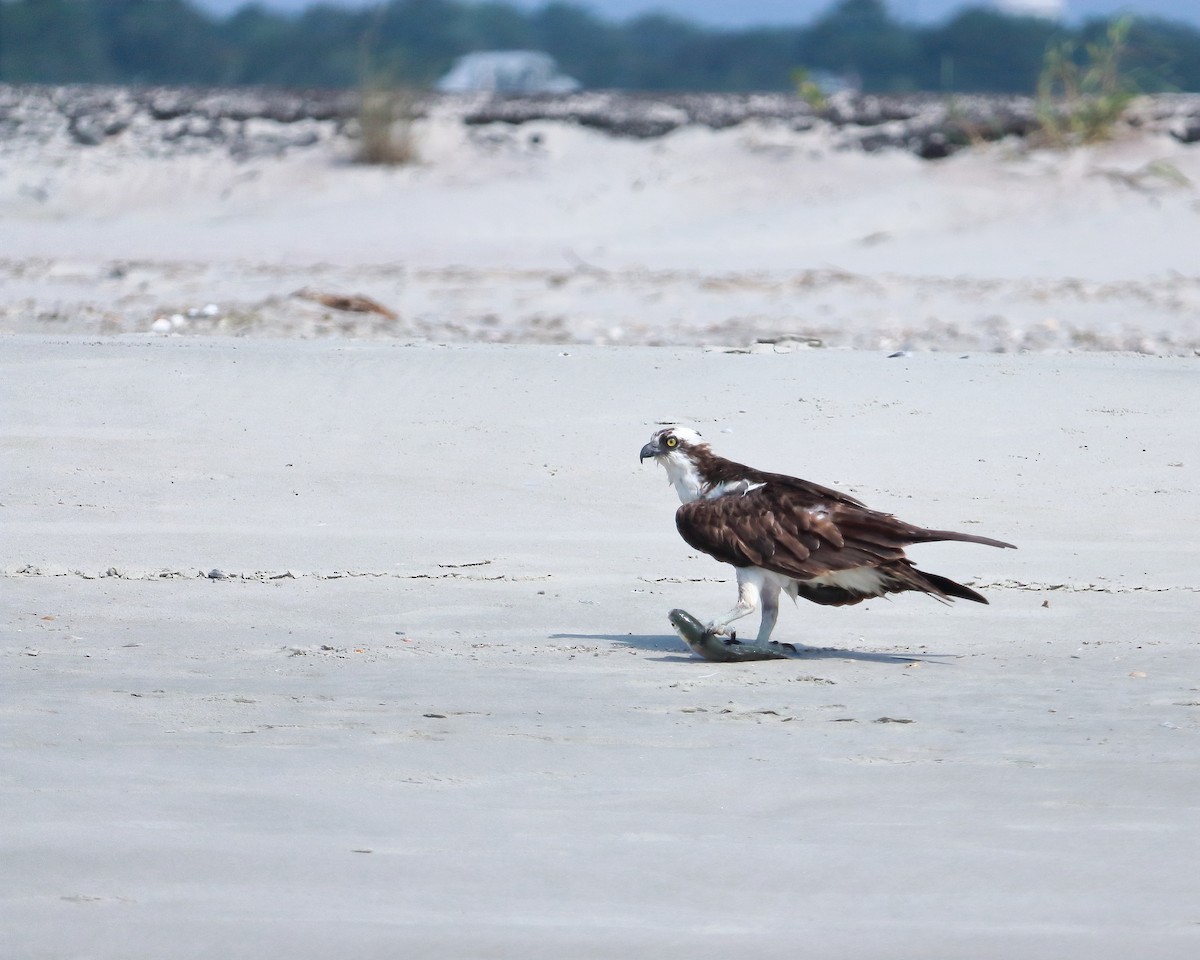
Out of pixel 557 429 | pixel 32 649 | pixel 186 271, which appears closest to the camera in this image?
pixel 32 649

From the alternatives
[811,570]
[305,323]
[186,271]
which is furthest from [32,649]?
[186,271]

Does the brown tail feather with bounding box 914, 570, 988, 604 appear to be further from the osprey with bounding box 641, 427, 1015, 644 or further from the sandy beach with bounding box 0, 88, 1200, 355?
the sandy beach with bounding box 0, 88, 1200, 355

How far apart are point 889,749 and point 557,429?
501 centimetres

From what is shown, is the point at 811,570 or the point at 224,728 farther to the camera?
the point at 811,570

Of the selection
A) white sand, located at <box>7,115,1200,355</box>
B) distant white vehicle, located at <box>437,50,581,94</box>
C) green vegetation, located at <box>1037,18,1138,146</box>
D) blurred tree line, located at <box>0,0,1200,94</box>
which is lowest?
white sand, located at <box>7,115,1200,355</box>

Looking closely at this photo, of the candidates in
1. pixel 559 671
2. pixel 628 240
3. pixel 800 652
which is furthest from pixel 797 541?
pixel 628 240

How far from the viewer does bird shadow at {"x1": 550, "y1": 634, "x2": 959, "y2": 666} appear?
6301 mm

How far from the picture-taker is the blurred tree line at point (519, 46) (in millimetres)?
44188

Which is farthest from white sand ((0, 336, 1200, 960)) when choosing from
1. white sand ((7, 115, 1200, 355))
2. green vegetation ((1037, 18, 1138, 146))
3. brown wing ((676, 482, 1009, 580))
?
green vegetation ((1037, 18, 1138, 146))

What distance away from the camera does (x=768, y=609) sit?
6.59 meters

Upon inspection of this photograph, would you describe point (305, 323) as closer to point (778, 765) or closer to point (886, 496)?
point (886, 496)

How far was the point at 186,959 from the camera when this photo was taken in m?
3.42

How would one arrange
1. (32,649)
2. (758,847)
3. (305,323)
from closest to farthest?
1. (758,847)
2. (32,649)
3. (305,323)

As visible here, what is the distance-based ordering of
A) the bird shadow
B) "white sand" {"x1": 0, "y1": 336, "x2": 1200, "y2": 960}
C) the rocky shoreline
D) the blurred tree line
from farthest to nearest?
the blurred tree line → the rocky shoreline → the bird shadow → "white sand" {"x1": 0, "y1": 336, "x2": 1200, "y2": 960}
